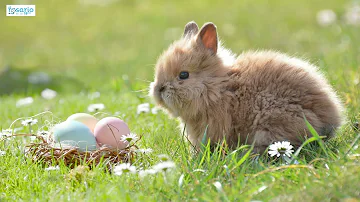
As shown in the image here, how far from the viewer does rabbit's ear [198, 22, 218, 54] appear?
3.64m

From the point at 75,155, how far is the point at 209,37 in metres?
1.33

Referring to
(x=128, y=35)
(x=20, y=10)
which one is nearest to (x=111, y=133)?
(x=20, y=10)

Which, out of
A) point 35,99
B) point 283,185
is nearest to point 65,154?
point 283,185

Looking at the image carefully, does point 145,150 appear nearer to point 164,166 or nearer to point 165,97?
point 165,97

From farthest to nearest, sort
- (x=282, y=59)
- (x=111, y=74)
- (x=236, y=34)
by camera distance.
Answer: (x=236, y=34)
(x=111, y=74)
(x=282, y=59)

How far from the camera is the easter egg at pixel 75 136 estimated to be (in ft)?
11.5

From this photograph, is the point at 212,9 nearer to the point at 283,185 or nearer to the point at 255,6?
the point at 255,6

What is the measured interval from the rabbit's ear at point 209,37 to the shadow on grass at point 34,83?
3.95 meters

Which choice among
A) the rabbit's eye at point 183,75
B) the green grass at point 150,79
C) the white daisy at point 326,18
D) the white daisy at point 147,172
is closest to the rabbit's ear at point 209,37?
the rabbit's eye at point 183,75

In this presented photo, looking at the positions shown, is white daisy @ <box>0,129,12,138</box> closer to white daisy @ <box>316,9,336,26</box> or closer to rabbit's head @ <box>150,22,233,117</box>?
rabbit's head @ <box>150,22,233,117</box>

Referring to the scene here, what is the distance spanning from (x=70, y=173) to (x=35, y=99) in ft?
10.7

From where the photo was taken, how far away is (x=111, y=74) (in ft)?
26.5

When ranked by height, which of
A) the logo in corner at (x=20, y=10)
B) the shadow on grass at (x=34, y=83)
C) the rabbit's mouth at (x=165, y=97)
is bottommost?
the shadow on grass at (x=34, y=83)

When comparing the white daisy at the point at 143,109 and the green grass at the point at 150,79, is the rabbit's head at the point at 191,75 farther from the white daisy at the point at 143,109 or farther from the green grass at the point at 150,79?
the white daisy at the point at 143,109
